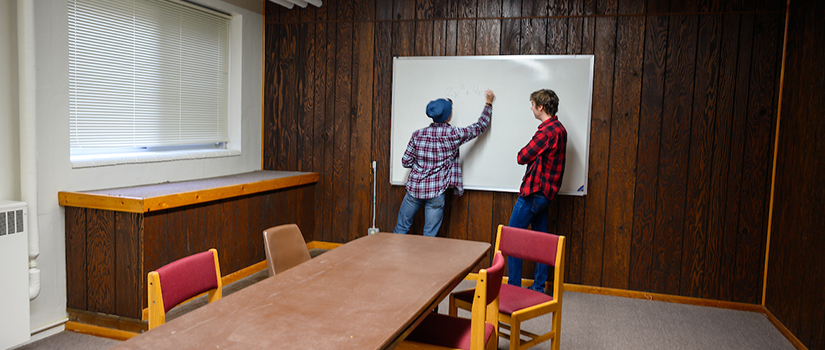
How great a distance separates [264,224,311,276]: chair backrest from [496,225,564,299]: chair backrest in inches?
41.8

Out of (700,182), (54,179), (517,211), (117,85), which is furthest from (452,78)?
(54,179)

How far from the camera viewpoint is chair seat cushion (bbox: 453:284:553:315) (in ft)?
8.77

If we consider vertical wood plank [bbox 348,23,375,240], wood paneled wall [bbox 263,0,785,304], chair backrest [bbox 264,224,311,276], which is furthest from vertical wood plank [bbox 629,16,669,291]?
chair backrest [bbox 264,224,311,276]

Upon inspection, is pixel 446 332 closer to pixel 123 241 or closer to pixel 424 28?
pixel 123 241

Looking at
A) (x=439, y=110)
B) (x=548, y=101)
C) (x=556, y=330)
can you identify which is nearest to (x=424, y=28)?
(x=439, y=110)

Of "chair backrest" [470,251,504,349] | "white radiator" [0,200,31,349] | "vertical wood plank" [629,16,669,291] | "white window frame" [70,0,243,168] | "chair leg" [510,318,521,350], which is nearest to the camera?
"chair backrest" [470,251,504,349]

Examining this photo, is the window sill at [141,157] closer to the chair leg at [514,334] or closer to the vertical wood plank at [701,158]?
the chair leg at [514,334]

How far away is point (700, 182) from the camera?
417 centimetres

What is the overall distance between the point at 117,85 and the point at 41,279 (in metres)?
1.38

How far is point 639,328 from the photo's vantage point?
3.64m

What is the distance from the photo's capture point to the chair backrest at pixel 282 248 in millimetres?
2541

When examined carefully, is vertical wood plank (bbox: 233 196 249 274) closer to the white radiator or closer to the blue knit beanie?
the white radiator

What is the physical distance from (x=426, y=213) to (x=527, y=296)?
173 cm

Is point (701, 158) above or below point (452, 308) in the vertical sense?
above
